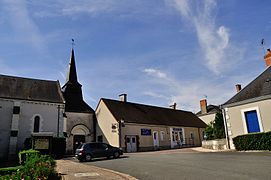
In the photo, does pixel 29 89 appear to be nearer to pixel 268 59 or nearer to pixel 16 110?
pixel 16 110

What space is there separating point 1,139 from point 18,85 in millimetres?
7084

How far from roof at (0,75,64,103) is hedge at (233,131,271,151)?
20.7 metres

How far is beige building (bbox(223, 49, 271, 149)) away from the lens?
16.3 m

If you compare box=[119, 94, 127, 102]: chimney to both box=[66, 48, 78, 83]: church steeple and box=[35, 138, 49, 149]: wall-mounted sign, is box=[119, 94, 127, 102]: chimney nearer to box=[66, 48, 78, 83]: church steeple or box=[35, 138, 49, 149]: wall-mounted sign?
box=[66, 48, 78, 83]: church steeple

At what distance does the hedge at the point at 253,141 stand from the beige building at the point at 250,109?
140 centimetres

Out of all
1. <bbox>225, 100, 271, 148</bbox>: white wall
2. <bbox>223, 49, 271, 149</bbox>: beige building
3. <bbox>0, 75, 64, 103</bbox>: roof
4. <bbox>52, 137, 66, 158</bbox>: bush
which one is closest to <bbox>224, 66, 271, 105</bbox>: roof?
<bbox>223, 49, 271, 149</bbox>: beige building

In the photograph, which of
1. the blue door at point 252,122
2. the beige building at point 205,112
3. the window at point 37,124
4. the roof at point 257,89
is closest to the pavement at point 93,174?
the blue door at point 252,122

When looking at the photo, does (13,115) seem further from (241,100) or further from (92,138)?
(241,100)

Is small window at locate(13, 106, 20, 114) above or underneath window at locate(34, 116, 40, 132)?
above

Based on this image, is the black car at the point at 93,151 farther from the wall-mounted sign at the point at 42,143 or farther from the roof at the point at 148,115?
the roof at the point at 148,115

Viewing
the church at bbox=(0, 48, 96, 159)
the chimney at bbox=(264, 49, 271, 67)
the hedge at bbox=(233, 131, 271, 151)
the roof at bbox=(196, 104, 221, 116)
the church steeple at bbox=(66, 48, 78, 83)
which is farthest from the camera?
the roof at bbox=(196, 104, 221, 116)

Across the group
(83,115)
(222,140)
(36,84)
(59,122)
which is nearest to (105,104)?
(83,115)

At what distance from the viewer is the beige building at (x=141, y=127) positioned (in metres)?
26.0

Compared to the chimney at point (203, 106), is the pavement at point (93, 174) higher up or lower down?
lower down
